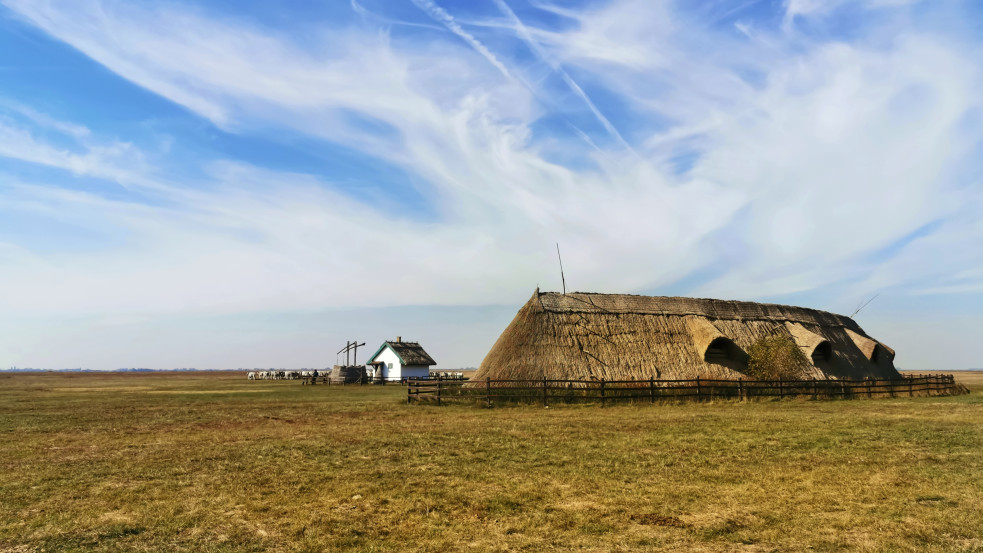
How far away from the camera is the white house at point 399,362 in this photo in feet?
199

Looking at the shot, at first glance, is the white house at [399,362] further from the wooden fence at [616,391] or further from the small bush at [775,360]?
the small bush at [775,360]

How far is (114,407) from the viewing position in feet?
95.0

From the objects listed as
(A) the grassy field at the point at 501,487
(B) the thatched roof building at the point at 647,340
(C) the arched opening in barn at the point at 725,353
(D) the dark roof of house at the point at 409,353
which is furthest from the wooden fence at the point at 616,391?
(D) the dark roof of house at the point at 409,353

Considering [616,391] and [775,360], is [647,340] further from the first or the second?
[775,360]

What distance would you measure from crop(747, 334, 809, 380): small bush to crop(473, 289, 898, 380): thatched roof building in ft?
2.20

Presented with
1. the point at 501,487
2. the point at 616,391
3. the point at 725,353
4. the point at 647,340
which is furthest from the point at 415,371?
the point at 501,487

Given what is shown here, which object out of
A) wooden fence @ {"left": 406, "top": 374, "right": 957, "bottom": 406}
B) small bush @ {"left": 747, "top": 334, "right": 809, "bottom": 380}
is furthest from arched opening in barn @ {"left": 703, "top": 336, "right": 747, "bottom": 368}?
wooden fence @ {"left": 406, "top": 374, "right": 957, "bottom": 406}

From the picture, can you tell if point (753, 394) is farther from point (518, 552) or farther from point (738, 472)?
point (518, 552)

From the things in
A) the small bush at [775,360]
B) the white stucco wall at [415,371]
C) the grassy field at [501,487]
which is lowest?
the white stucco wall at [415,371]

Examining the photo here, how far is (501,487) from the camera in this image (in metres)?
9.93

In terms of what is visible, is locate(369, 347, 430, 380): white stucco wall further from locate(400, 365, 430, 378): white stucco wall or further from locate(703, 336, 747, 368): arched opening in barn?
locate(703, 336, 747, 368): arched opening in barn

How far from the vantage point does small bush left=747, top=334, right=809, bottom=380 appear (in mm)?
33812

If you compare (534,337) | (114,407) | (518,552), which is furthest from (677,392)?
(114,407)

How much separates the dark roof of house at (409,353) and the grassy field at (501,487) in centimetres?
4141
